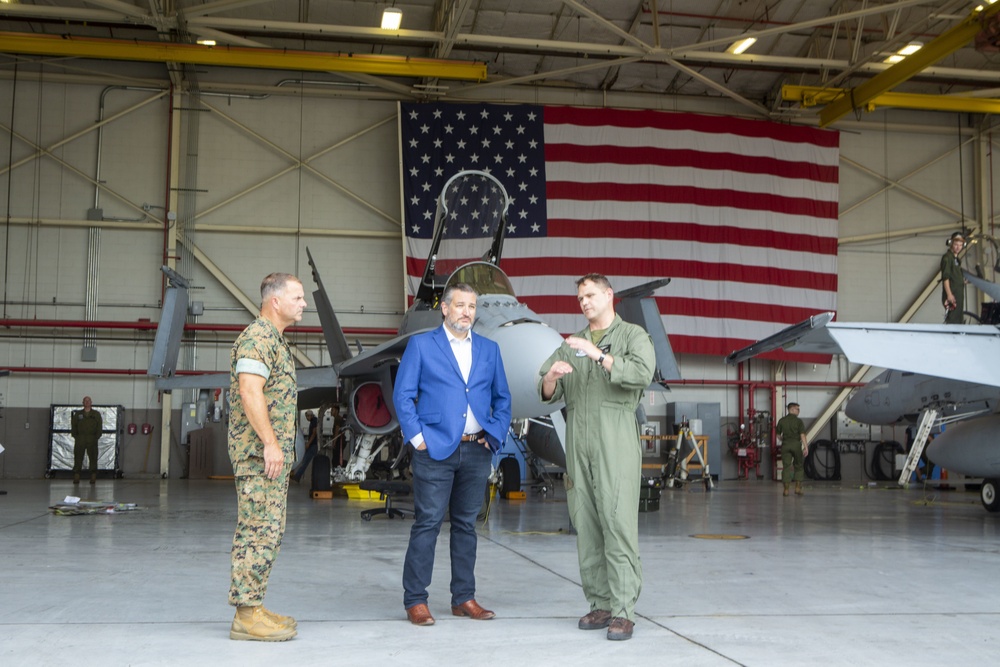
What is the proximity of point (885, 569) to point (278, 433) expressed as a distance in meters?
4.38

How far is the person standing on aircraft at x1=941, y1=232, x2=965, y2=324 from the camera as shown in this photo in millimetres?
9836

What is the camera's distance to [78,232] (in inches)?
818

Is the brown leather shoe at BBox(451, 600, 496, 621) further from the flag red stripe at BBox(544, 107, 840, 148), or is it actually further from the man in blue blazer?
the flag red stripe at BBox(544, 107, 840, 148)

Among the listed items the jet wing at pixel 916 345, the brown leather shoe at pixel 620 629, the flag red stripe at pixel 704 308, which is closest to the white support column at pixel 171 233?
the flag red stripe at pixel 704 308

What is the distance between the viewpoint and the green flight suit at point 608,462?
4.32 m

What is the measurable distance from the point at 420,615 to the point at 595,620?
2.69ft

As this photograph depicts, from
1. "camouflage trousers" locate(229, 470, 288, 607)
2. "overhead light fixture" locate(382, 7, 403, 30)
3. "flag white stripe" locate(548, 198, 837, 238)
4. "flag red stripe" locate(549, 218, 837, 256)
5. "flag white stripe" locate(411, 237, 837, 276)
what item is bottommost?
"camouflage trousers" locate(229, 470, 288, 607)

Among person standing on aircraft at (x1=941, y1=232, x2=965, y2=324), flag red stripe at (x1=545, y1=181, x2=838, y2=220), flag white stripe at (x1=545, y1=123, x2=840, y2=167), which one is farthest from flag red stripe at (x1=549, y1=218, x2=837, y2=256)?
person standing on aircraft at (x1=941, y1=232, x2=965, y2=324)

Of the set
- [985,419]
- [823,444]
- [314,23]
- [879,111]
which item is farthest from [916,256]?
[314,23]

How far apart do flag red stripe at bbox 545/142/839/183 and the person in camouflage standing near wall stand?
1747cm

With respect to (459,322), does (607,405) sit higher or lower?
lower

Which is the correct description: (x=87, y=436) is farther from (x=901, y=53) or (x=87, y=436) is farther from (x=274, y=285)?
(x=901, y=53)

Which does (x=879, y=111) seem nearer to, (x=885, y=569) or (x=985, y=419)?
(x=985, y=419)

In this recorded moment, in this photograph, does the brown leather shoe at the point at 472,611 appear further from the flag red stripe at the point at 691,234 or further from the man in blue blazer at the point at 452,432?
the flag red stripe at the point at 691,234
